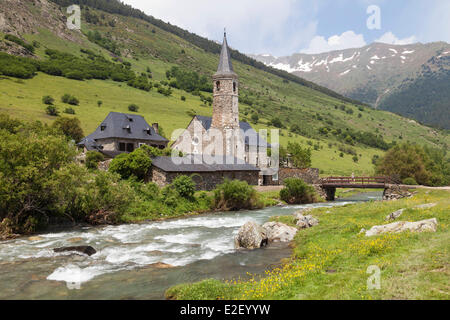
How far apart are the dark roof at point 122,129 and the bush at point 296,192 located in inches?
1223

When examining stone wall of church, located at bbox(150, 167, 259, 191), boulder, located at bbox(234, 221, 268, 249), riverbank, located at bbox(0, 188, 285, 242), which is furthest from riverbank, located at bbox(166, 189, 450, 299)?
stone wall of church, located at bbox(150, 167, 259, 191)

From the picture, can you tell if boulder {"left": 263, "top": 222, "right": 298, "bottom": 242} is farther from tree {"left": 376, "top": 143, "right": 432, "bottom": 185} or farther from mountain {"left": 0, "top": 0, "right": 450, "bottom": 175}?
mountain {"left": 0, "top": 0, "right": 450, "bottom": 175}

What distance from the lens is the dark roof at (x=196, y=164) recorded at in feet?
139


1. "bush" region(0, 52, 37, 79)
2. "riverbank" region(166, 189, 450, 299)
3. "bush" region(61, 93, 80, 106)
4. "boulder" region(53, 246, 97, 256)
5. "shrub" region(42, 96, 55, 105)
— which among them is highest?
"bush" region(0, 52, 37, 79)

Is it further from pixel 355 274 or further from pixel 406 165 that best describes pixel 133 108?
pixel 355 274

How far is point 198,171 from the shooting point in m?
44.2

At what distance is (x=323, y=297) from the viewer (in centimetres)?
916

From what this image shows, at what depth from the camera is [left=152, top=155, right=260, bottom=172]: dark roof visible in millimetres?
42219

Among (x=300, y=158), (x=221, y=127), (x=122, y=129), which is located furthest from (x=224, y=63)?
(x=300, y=158)

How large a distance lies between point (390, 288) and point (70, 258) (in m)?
15.2

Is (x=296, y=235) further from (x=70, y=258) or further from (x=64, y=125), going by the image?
(x=64, y=125)

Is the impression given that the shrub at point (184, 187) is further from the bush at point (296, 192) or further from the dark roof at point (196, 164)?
the bush at point (296, 192)
